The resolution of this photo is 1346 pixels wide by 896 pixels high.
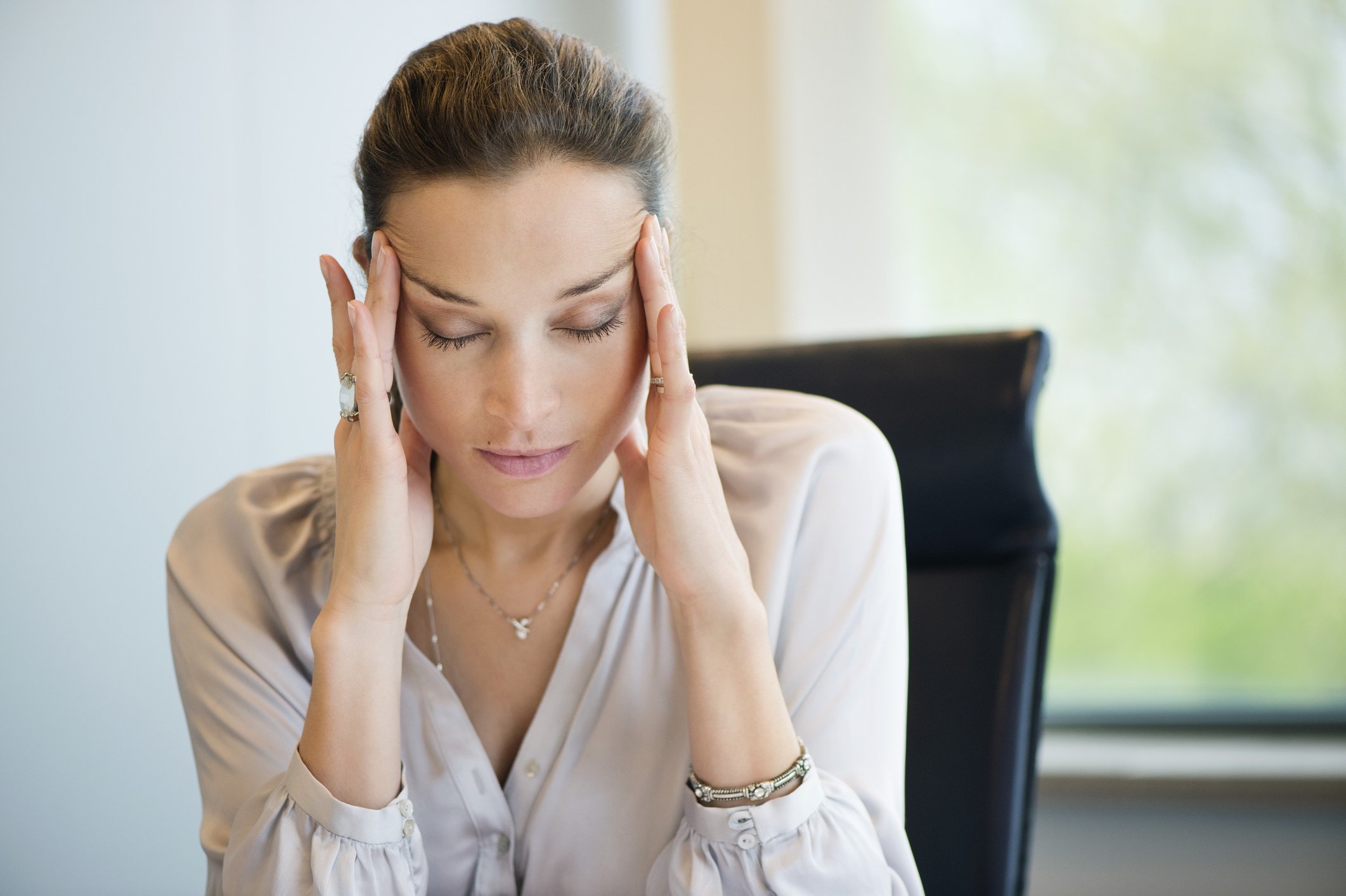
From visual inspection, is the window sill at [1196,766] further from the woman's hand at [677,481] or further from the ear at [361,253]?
the ear at [361,253]

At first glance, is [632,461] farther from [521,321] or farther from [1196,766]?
[1196,766]

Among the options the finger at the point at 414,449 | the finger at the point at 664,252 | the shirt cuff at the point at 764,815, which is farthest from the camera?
the finger at the point at 414,449

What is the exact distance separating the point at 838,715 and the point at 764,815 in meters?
0.17

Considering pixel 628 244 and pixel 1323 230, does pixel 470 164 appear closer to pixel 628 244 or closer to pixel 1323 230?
pixel 628 244

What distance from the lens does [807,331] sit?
261 cm

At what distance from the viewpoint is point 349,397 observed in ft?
3.51

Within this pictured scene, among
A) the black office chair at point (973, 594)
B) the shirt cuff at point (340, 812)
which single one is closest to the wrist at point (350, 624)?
the shirt cuff at point (340, 812)

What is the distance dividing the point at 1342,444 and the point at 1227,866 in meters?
0.86

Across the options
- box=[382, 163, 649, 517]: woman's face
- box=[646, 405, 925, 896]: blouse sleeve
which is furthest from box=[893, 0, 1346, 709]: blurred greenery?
box=[382, 163, 649, 517]: woman's face

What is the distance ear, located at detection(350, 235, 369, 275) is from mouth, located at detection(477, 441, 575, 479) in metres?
0.23

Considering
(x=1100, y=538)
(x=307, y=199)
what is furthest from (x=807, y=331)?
(x=307, y=199)

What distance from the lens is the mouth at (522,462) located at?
106 cm

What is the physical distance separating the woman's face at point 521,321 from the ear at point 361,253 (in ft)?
0.31

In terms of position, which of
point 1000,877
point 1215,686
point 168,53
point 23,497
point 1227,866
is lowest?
point 1227,866
